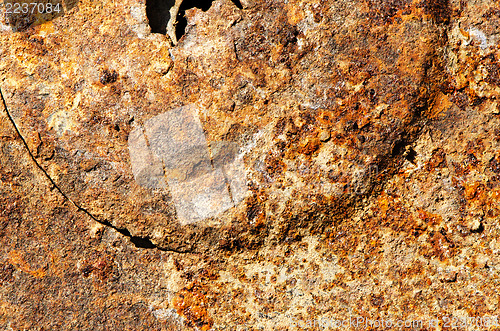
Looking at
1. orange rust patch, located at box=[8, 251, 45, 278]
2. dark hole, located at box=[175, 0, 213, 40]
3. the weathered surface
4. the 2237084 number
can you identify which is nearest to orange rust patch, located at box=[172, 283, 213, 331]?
the weathered surface

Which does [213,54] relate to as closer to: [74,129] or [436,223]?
[74,129]

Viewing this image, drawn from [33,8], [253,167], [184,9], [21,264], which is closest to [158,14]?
[184,9]

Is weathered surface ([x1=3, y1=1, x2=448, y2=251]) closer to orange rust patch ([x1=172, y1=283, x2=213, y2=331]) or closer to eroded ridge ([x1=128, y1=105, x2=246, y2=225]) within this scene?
eroded ridge ([x1=128, y1=105, x2=246, y2=225])

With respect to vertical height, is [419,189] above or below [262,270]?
above

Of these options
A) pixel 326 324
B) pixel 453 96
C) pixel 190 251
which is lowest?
pixel 326 324

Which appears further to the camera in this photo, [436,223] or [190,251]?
[190,251]

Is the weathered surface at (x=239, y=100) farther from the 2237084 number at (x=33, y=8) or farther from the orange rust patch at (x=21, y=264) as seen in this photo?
the orange rust patch at (x=21, y=264)

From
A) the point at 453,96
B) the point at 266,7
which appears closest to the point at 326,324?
the point at 453,96
